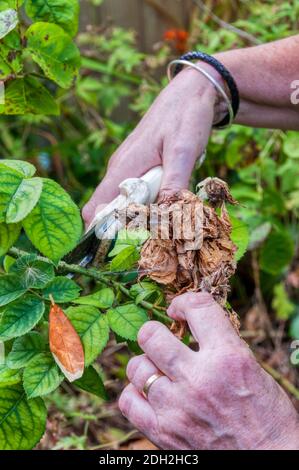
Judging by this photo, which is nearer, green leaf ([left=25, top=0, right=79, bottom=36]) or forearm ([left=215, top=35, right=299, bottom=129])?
green leaf ([left=25, top=0, right=79, bottom=36])

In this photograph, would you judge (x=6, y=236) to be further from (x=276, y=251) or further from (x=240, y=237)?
(x=276, y=251)

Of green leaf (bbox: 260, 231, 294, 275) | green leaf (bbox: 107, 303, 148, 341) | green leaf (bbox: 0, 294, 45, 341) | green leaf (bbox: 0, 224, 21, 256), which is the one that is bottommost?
green leaf (bbox: 260, 231, 294, 275)

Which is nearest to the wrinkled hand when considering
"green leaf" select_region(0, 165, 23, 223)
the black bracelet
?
"green leaf" select_region(0, 165, 23, 223)

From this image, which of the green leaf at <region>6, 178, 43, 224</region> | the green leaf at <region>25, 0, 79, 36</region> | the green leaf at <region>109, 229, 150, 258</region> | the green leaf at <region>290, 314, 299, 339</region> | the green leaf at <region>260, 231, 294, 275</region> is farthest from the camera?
the green leaf at <region>290, 314, 299, 339</region>

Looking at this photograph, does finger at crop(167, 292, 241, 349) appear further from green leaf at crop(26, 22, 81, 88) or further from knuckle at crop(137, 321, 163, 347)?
green leaf at crop(26, 22, 81, 88)

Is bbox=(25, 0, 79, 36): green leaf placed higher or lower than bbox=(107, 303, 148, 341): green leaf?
higher
